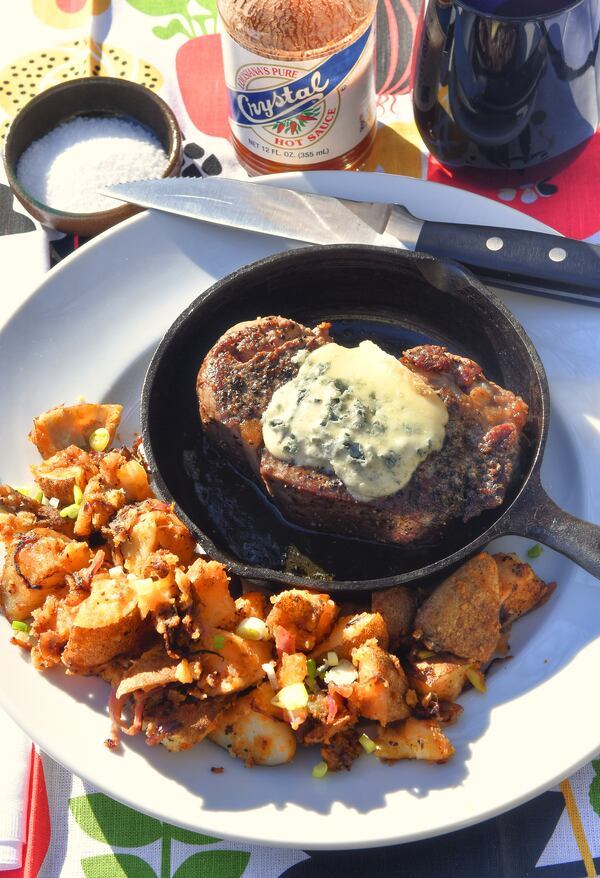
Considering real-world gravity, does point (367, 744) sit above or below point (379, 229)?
below

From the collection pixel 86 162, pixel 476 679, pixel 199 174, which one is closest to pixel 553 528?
pixel 476 679

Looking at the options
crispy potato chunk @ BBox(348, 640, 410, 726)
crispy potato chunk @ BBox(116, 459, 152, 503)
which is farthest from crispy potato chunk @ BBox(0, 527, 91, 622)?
crispy potato chunk @ BBox(348, 640, 410, 726)

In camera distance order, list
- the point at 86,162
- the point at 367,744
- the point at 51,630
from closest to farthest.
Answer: the point at 367,744 → the point at 51,630 → the point at 86,162

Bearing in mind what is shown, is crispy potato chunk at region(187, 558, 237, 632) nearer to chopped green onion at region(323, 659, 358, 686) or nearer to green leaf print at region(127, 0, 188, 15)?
A: chopped green onion at region(323, 659, 358, 686)

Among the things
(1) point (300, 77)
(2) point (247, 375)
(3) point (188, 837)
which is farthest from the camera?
(1) point (300, 77)

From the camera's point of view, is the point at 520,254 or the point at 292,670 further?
the point at 520,254

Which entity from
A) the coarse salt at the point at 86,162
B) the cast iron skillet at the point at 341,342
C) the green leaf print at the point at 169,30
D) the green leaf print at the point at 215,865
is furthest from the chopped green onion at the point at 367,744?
the green leaf print at the point at 169,30

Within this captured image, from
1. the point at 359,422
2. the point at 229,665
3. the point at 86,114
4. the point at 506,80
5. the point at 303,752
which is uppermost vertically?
the point at 506,80

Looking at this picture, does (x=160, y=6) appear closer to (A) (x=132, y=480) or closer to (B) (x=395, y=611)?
(A) (x=132, y=480)
